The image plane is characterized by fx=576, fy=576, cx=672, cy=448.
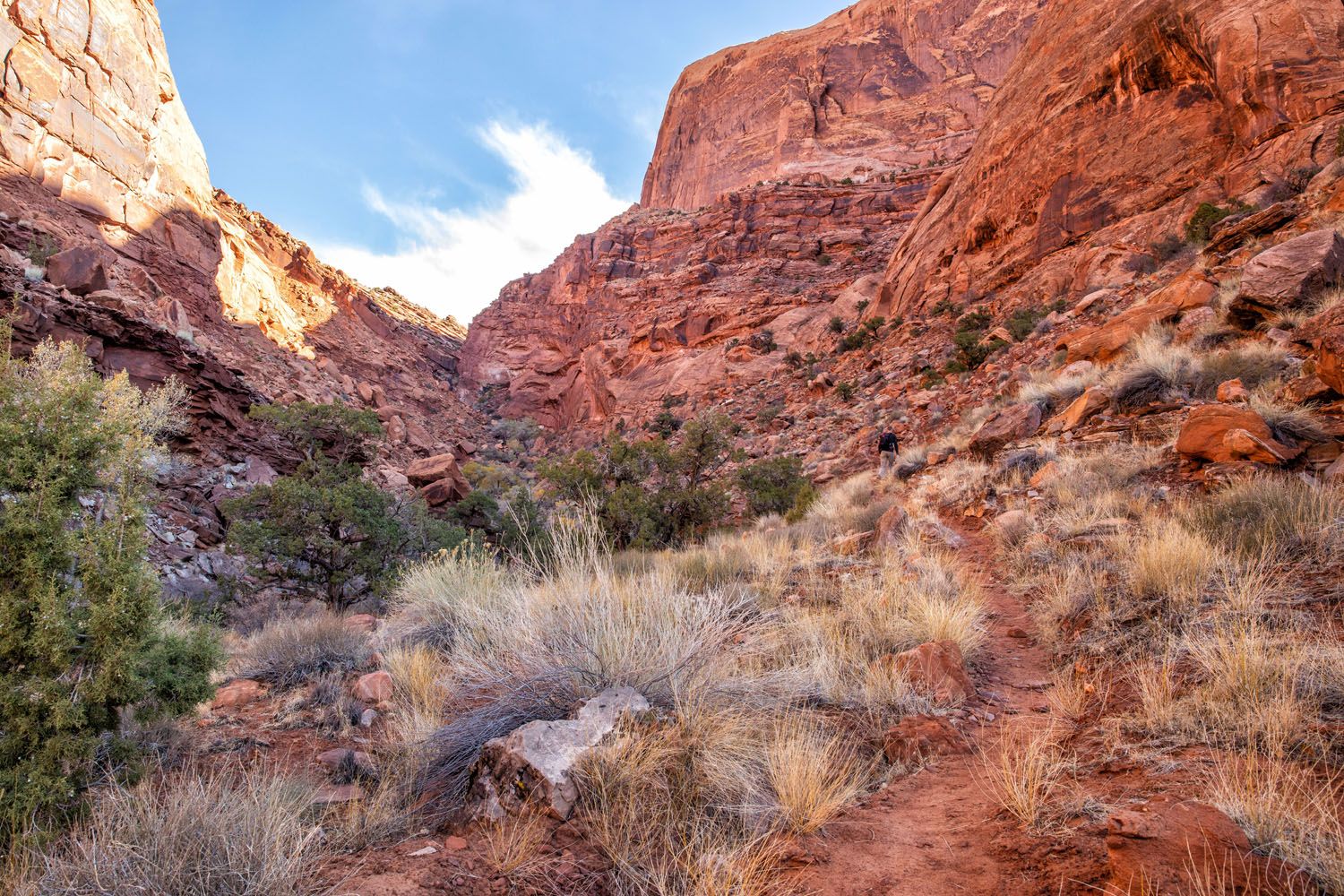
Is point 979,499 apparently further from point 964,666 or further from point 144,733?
point 144,733

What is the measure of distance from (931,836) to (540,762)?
1508 millimetres

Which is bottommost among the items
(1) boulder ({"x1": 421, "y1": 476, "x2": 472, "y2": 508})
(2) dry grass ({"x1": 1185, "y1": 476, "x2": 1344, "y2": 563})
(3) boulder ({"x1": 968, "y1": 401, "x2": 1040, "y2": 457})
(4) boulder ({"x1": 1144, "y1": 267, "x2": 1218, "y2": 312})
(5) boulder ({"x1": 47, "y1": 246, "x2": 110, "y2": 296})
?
(2) dry grass ({"x1": 1185, "y1": 476, "x2": 1344, "y2": 563})

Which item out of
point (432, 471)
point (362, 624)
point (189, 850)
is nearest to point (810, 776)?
point (189, 850)

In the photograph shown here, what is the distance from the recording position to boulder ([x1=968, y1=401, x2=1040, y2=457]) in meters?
8.75

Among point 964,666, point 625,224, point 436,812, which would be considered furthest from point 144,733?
point 625,224

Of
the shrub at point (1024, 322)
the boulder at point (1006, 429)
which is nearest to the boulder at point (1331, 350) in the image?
the boulder at point (1006, 429)

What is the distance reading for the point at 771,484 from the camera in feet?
45.5

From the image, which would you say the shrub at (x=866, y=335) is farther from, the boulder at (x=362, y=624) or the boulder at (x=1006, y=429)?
the boulder at (x=362, y=624)

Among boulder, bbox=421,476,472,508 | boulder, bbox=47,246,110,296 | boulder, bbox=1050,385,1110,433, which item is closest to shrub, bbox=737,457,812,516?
boulder, bbox=1050,385,1110,433

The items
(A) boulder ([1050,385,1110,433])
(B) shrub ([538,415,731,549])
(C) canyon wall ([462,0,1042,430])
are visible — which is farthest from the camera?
(C) canyon wall ([462,0,1042,430])

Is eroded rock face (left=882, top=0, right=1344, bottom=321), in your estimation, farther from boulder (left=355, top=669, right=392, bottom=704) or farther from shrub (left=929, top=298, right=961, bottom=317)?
boulder (left=355, top=669, right=392, bottom=704)

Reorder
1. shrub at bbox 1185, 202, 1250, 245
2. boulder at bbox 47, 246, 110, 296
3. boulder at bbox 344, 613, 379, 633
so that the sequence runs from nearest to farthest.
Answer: boulder at bbox 344, 613, 379, 633 < shrub at bbox 1185, 202, 1250, 245 < boulder at bbox 47, 246, 110, 296

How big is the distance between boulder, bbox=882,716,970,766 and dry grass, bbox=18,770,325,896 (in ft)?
7.84

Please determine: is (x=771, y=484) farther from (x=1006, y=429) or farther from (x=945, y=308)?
(x=945, y=308)
